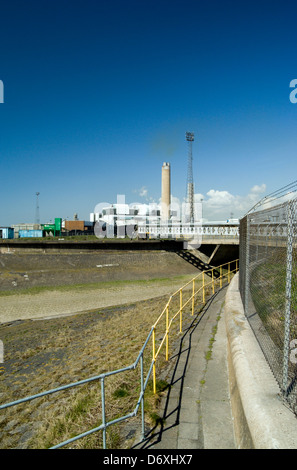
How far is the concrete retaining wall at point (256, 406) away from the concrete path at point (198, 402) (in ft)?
0.84

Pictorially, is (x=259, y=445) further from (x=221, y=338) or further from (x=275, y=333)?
(x=221, y=338)

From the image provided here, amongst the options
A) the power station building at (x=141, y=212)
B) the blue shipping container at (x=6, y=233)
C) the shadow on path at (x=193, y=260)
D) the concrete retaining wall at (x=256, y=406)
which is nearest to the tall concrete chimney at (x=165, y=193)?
the power station building at (x=141, y=212)

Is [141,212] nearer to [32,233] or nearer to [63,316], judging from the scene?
[32,233]

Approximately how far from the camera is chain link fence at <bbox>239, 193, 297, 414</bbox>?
3266mm

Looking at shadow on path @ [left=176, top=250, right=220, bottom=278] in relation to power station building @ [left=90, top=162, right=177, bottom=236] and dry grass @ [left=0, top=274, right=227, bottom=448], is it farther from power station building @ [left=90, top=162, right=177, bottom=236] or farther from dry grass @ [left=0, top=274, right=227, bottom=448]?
Answer: dry grass @ [left=0, top=274, right=227, bottom=448]

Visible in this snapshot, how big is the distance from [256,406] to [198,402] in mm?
1571

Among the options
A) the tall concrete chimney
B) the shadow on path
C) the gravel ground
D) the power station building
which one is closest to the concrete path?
the gravel ground

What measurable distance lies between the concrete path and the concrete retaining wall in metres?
0.26

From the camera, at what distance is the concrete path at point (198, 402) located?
374cm

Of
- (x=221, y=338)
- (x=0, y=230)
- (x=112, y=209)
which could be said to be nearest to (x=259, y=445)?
(x=221, y=338)

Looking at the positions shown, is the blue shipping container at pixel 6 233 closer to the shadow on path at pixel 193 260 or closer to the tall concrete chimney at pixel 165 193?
the tall concrete chimney at pixel 165 193

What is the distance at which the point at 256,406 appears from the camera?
10.8 ft

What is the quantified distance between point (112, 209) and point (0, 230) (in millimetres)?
24137

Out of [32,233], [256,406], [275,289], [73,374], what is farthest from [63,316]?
[32,233]
